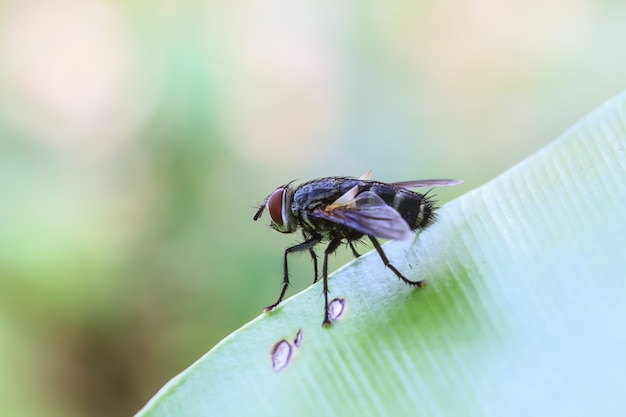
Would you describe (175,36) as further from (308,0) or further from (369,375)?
(369,375)

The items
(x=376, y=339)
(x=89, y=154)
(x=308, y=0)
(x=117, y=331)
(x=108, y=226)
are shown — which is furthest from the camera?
(x=308, y=0)

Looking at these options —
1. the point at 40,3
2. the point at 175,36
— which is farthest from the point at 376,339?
the point at 40,3

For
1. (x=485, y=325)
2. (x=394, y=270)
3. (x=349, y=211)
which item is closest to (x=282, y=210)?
(x=349, y=211)

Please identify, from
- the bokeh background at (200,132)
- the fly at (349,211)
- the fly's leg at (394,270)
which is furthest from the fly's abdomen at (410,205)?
the bokeh background at (200,132)

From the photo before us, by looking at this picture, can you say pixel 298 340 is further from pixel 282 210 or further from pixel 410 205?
pixel 282 210

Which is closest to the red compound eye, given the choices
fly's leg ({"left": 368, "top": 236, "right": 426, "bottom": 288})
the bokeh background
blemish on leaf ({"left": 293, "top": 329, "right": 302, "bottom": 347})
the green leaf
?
fly's leg ({"left": 368, "top": 236, "right": 426, "bottom": 288})

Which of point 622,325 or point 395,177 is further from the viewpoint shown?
point 395,177
